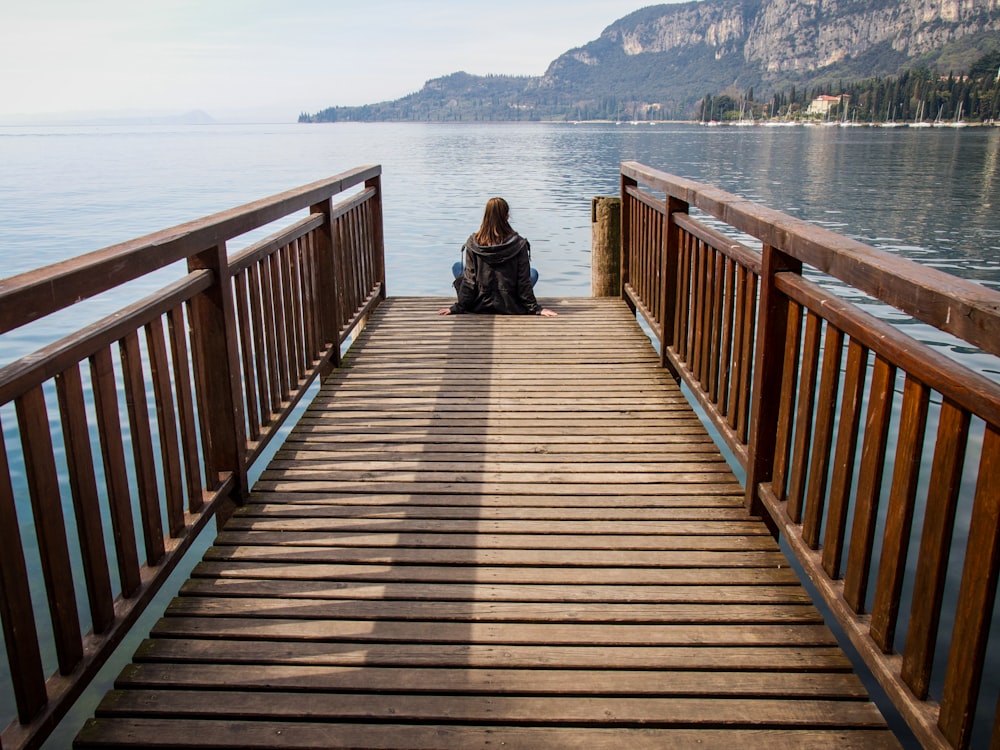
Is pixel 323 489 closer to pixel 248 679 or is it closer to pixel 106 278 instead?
pixel 248 679

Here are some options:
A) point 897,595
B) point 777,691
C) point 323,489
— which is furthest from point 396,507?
point 897,595

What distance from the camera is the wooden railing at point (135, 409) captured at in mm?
1984

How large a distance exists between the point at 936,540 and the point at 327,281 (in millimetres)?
4316

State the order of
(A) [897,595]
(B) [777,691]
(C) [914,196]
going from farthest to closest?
(C) [914,196], (B) [777,691], (A) [897,595]

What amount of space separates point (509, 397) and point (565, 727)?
3.03 metres

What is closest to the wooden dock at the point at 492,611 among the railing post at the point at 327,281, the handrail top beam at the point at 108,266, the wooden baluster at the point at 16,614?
the wooden baluster at the point at 16,614

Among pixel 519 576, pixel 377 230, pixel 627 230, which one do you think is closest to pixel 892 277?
pixel 519 576

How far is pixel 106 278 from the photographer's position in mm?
2305

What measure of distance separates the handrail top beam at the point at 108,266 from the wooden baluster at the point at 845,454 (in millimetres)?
2057

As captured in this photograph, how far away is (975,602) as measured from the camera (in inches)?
69.4

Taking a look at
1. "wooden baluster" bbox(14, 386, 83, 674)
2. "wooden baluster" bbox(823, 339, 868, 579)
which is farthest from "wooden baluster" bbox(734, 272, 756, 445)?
"wooden baluster" bbox(14, 386, 83, 674)

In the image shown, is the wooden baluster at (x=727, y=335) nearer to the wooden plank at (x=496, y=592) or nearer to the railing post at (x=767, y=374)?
the railing post at (x=767, y=374)

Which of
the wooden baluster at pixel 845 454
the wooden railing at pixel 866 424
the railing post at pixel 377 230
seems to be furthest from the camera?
the railing post at pixel 377 230

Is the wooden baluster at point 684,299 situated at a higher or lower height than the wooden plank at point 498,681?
higher
